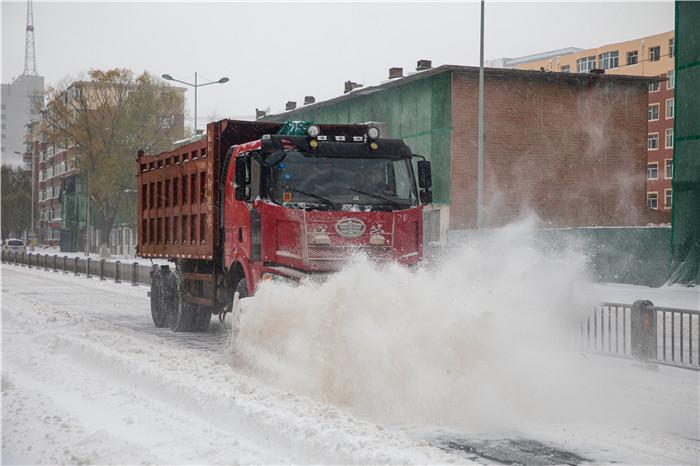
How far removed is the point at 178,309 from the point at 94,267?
23.6 metres

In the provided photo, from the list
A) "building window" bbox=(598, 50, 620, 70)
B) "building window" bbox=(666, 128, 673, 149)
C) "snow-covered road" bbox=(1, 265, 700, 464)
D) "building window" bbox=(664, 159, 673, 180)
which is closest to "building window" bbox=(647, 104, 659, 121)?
"building window" bbox=(666, 128, 673, 149)

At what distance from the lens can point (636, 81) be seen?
4403cm

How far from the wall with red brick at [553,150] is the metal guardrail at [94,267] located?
51.2 ft

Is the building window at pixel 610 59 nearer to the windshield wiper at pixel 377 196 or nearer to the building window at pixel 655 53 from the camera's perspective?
the building window at pixel 655 53

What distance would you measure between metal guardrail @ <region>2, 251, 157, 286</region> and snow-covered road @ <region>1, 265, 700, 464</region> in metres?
11.7

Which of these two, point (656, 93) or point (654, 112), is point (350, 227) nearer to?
point (654, 112)

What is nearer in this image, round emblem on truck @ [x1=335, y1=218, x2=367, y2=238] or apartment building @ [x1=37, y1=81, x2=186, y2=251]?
round emblem on truck @ [x1=335, y1=218, x2=367, y2=238]

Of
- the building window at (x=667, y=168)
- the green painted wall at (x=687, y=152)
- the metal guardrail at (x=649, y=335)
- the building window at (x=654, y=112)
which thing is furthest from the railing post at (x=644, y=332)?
the building window at (x=654, y=112)

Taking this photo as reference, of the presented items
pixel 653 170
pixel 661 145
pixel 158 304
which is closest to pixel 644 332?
pixel 158 304

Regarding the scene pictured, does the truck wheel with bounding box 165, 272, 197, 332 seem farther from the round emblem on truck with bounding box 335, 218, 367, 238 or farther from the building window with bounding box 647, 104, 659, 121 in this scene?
the building window with bounding box 647, 104, 659, 121

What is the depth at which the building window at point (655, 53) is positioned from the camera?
81.2 m

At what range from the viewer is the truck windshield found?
35.8ft

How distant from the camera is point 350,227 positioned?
10.7m

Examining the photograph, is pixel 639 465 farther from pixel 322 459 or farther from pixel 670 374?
pixel 670 374
